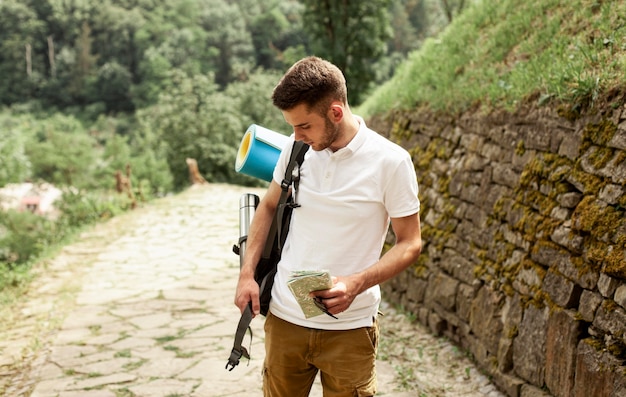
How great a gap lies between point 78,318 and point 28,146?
1314 inches

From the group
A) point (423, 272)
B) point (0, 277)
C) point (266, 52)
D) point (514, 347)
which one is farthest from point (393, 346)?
point (266, 52)

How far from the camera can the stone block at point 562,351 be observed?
135 inches

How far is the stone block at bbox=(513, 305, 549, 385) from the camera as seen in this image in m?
3.75

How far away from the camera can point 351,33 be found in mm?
20375

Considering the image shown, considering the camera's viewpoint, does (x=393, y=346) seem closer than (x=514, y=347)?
No

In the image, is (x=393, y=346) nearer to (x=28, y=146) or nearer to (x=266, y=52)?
(x=28, y=146)

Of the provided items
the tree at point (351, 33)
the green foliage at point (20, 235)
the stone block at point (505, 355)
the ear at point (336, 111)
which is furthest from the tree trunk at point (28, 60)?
the ear at point (336, 111)

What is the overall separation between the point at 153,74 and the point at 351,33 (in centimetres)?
4458

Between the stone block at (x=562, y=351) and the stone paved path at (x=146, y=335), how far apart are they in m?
0.69

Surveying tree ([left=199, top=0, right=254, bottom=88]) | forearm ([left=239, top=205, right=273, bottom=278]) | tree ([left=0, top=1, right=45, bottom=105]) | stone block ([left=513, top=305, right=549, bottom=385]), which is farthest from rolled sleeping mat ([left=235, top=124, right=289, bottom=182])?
tree ([left=0, top=1, right=45, bottom=105])

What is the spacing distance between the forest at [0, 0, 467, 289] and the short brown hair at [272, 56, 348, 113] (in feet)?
48.9

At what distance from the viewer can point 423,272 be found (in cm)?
574

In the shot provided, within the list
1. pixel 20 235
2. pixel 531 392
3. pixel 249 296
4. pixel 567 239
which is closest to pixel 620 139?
pixel 567 239

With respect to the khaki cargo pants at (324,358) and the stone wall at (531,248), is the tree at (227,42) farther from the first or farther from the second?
the khaki cargo pants at (324,358)
